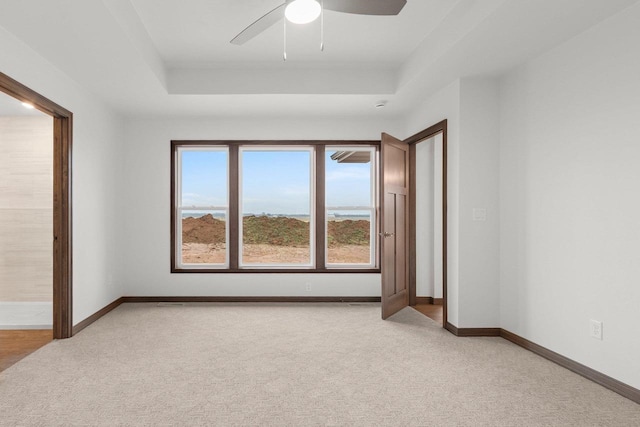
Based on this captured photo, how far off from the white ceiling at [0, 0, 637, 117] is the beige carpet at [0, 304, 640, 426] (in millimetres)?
2510

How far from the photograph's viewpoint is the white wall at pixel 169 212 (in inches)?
190

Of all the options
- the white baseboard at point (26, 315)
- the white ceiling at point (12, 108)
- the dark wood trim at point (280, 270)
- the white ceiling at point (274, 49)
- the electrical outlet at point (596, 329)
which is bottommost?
the white baseboard at point (26, 315)

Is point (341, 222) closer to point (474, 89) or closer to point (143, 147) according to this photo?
point (474, 89)

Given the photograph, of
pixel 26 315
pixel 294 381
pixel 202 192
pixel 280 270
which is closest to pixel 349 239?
pixel 280 270

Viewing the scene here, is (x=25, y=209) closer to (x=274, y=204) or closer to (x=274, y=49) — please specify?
(x=274, y=204)

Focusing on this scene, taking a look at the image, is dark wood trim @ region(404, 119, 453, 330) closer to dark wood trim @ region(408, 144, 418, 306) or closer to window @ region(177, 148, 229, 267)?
dark wood trim @ region(408, 144, 418, 306)

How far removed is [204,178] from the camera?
506 centimetres

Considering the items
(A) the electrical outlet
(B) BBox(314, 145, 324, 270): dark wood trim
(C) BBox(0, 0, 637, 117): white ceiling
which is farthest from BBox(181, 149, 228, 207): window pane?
(A) the electrical outlet

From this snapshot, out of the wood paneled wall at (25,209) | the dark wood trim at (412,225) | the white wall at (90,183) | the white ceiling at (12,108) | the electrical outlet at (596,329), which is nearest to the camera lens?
the electrical outlet at (596,329)

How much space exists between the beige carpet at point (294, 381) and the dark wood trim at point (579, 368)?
63 mm

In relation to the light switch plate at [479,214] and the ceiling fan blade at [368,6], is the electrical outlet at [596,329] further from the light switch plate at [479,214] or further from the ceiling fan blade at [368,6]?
the ceiling fan blade at [368,6]

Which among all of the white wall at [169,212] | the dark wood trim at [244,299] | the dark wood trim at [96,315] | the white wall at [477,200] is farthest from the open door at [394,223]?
the dark wood trim at [96,315]

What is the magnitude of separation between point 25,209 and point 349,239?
428 cm

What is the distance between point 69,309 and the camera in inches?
139
